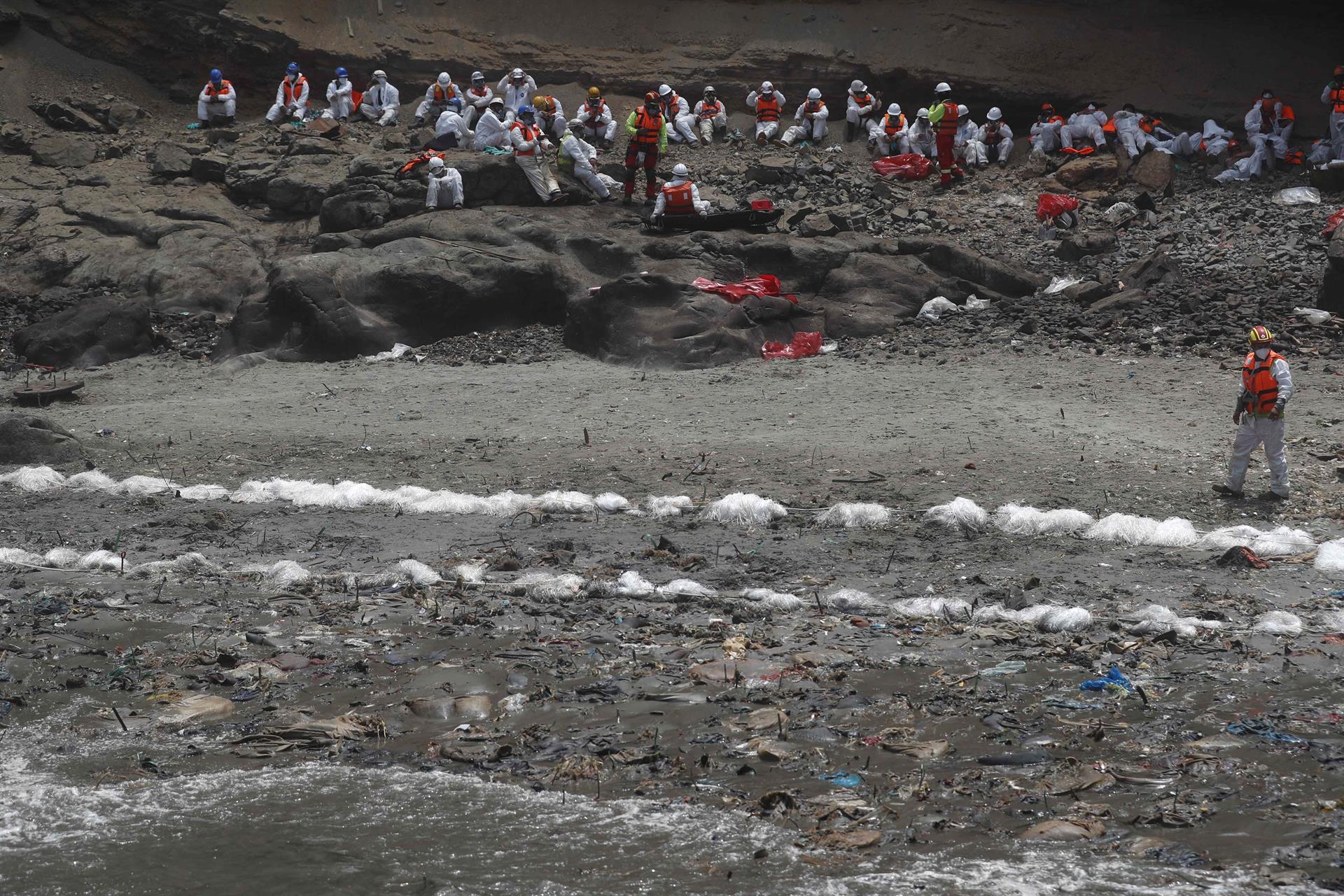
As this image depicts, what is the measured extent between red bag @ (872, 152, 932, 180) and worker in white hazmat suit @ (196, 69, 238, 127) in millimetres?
10822

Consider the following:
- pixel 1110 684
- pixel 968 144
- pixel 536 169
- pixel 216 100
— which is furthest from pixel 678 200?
pixel 1110 684

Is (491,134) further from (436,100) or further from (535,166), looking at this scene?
(436,100)

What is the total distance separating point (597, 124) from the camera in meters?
19.3

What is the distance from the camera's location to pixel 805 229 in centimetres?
1479

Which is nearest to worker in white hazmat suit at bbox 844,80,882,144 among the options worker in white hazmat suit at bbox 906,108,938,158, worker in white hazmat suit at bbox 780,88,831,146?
worker in white hazmat suit at bbox 780,88,831,146

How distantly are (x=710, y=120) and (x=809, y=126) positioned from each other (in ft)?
5.65

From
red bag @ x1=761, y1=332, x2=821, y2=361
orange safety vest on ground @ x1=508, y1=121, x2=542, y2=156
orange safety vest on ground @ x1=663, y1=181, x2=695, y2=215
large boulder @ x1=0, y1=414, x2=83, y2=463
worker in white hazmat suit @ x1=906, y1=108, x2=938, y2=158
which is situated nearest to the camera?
large boulder @ x1=0, y1=414, x2=83, y2=463

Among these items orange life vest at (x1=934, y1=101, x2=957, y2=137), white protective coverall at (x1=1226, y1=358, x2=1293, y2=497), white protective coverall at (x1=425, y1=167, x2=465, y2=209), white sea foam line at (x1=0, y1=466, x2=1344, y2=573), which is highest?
orange life vest at (x1=934, y1=101, x2=957, y2=137)

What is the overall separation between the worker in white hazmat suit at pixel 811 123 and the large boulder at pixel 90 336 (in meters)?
11.1

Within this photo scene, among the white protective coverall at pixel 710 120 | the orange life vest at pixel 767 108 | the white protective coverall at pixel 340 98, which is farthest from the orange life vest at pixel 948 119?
the white protective coverall at pixel 340 98

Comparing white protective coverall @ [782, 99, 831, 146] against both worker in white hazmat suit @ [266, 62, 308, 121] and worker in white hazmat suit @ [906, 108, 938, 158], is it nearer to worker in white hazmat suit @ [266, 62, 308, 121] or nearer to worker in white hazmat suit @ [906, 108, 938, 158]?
worker in white hazmat suit @ [906, 108, 938, 158]

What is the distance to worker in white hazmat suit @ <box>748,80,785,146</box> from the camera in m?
20.2

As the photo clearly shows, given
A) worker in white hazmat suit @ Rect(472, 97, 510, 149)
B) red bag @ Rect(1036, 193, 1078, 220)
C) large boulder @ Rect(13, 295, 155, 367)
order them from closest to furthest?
large boulder @ Rect(13, 295, 155, 367)
red bag @ Rect(1036, 193, 1078, 220)
worker in white hazmat suit @ Rect(472, 97, 510, 149)

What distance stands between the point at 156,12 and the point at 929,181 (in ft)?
46.8
